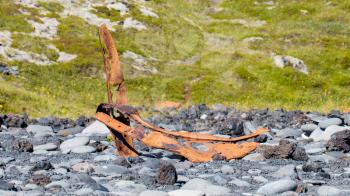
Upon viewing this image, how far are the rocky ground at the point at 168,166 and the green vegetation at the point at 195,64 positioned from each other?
12591 mm

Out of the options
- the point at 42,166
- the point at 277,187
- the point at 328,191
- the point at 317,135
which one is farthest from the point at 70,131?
the point at 328,191

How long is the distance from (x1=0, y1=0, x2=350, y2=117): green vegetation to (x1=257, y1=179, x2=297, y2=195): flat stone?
21.3m

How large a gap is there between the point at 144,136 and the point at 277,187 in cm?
466

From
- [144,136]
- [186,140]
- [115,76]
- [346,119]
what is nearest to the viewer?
[186,140]

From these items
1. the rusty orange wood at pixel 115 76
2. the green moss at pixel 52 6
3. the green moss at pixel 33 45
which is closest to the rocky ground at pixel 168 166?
the rusty orange wood at pixel 115 76

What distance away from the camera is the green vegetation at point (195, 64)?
152 feet

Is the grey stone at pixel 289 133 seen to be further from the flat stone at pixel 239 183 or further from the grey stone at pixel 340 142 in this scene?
the flat stone at pixel 239 183

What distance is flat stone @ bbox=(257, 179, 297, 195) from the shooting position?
11.8m

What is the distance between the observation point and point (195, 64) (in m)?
67.4

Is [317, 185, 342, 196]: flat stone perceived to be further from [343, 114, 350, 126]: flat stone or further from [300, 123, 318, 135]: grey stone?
[343, 114, 350, 126]: flat stone

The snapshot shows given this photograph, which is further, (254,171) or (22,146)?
(22,146)

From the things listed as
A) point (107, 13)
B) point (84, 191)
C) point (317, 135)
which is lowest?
point (107, 13)

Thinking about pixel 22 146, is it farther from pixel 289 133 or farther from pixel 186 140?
pixel 289 133

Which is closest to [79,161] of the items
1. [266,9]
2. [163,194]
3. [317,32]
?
[163,194]
